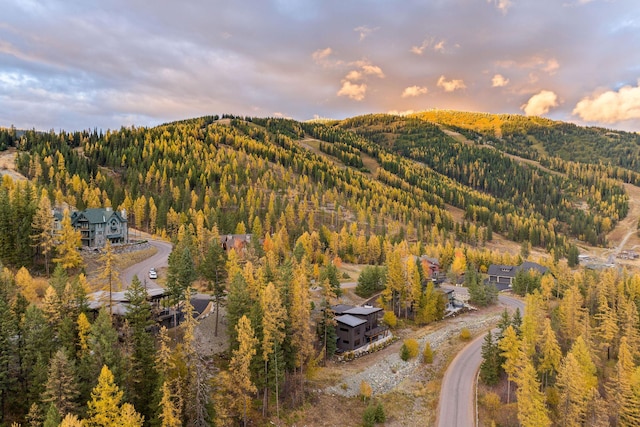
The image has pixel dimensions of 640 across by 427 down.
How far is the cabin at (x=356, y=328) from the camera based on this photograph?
2665 inches

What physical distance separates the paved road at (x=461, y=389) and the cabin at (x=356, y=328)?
13769 mm

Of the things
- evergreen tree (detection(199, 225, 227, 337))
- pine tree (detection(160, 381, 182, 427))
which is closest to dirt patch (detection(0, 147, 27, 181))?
evergreen tree (detection(199, 225, 227, 337))

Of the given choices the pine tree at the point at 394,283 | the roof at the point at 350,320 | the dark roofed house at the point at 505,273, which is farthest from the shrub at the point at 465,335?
the dark roofed house at the point at 505,273

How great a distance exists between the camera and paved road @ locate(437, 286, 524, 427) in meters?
50.7

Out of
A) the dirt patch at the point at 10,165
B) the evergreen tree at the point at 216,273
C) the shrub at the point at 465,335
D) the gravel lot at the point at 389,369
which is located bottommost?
the gravel lot at the point at 389,369

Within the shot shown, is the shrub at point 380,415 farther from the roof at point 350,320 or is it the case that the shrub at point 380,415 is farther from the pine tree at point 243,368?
the roof at point 350,320

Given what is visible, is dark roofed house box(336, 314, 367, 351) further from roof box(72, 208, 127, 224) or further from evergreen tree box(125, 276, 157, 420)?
roof box(72, 208, 127, 224)

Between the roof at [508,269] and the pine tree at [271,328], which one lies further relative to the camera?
the roof at [508,269]

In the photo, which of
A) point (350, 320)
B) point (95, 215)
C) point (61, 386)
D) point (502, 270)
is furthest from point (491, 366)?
point (95, 215)

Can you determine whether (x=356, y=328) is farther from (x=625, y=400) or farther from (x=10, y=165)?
(x=10, y=165)

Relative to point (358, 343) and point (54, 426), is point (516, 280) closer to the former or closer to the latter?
point (358, 343)

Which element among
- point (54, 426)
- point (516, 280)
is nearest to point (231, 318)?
point (54, 426)

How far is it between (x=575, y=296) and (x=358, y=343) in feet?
134

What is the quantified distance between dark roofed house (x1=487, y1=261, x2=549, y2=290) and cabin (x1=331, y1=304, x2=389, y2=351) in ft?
Result: 219
